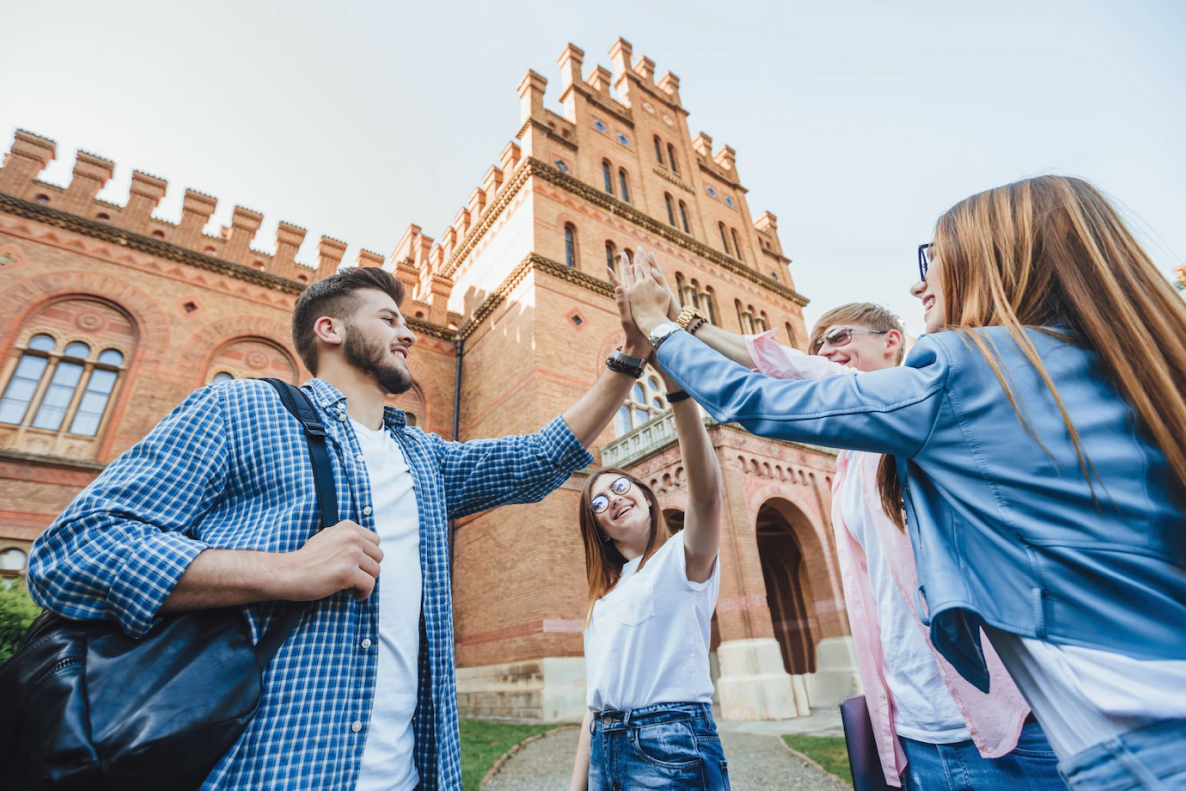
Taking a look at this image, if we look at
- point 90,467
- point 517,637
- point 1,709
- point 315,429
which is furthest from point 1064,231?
point 90,467

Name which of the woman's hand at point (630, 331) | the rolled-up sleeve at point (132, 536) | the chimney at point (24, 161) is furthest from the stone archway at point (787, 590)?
the chimney at point (24, 161)

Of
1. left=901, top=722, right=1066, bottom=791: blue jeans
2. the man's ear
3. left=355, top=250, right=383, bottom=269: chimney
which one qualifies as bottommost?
left=901, top=722, right=1066, bottom=791: blue jeans

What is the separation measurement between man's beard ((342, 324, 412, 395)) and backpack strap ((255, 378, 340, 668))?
25cm

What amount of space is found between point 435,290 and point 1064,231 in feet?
51.5

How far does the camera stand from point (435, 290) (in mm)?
15586

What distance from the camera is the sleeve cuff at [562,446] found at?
1838 millimetres

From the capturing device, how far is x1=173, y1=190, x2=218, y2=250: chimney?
1205cm

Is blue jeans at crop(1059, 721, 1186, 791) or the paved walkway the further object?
the paved walkway

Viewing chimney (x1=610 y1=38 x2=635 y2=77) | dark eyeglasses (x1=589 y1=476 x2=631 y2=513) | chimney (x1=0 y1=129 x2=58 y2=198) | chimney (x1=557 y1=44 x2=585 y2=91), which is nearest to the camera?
dark eyeglasses (x1=589 y1=476 x2=631 y2=513)

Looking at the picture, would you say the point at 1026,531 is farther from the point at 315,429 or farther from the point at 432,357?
the point at 432,357

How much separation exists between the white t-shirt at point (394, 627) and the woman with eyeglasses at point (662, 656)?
2.66 feet

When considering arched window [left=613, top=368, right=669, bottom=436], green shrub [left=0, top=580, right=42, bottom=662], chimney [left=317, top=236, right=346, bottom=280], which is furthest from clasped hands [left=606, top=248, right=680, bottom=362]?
chimney [left=317, top=236, right=346, bottom=280]

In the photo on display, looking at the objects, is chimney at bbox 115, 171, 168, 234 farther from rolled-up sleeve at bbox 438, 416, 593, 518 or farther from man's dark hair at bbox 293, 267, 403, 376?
rolled-up sleeve at bbox 438, 416, 593, 518

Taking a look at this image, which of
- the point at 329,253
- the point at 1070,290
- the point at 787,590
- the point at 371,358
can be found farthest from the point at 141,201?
the point at 787,590
